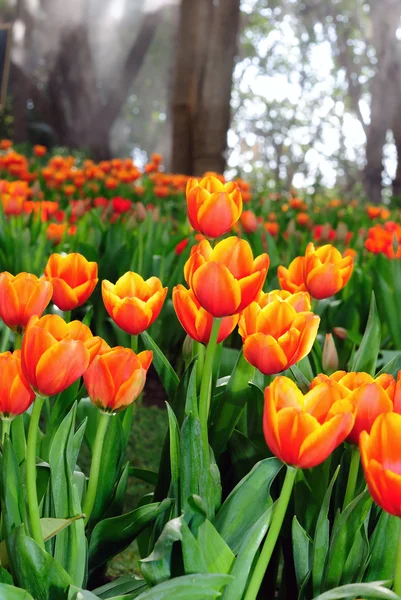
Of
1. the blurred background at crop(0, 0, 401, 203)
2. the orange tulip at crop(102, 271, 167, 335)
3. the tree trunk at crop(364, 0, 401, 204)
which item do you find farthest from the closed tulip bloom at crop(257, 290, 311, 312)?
the tree trunk at crop(364, 0, 401, 204)

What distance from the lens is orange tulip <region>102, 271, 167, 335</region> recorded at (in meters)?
0.87

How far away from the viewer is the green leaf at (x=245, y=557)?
2.23 ft

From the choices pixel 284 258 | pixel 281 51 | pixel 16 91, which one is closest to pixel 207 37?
pixel 284 258

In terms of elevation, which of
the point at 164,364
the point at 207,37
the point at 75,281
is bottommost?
the point at 164,364

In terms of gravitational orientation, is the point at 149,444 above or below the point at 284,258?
below

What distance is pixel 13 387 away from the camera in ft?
2.41

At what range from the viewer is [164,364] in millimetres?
1039

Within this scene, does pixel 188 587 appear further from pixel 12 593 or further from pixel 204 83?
pixel 204 83

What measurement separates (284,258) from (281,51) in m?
28.6

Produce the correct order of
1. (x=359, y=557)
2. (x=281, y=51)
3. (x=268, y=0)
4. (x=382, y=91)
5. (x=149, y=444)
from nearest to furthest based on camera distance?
(x=359, y=557) < (x=149, y=444) < (x=382, y=91) < (x=268, y=0) < (x=281, y=51)

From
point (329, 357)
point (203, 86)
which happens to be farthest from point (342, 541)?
point (203, 86)

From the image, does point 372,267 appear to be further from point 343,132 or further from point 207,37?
point 343,132

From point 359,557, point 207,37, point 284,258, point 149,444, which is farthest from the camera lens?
point 207,37

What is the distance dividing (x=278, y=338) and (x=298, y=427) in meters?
0.18
